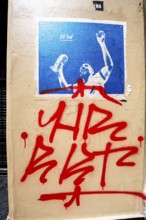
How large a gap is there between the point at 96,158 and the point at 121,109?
627 millimetres

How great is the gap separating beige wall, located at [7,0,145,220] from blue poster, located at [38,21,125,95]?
2.9 inches

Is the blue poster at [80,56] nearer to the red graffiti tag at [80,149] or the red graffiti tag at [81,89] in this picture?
the red graffiti tag at [81,89]

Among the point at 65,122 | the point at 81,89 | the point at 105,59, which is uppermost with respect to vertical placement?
the point at 105,59

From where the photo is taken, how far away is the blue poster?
2.95 m

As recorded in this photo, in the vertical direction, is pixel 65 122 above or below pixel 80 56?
below

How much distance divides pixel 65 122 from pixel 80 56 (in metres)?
0.75

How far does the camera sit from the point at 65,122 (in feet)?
9.85

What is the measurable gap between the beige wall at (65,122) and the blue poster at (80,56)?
0.07 meters

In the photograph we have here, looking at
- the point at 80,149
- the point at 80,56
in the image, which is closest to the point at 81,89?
the point at 80,56

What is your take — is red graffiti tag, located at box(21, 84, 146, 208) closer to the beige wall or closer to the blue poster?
the beige wall

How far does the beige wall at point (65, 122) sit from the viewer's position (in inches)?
116

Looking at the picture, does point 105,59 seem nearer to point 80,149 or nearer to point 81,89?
point 81,89

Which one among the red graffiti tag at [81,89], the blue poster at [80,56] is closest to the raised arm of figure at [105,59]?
the blue poster at [80,56]

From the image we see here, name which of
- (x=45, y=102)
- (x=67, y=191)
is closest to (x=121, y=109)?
(x=45, y=102)
